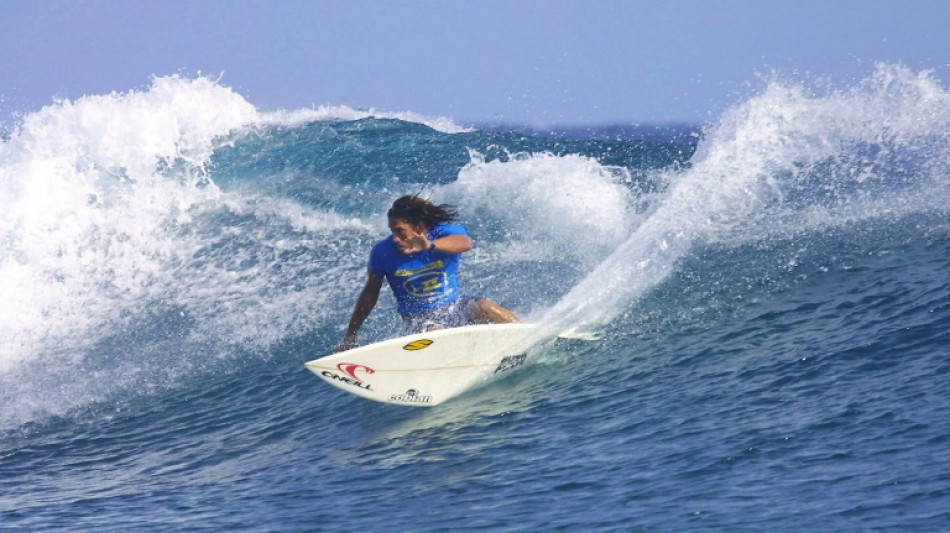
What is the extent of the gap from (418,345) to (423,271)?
587 mm

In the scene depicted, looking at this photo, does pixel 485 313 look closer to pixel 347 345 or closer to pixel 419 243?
pixel 419 243

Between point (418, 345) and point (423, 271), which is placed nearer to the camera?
point (418, 345)

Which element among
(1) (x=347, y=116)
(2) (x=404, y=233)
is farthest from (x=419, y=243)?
(1) (x=347, y=116)

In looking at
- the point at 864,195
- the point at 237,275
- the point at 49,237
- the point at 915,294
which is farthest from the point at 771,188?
the point at 49,237

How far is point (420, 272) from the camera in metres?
8.48

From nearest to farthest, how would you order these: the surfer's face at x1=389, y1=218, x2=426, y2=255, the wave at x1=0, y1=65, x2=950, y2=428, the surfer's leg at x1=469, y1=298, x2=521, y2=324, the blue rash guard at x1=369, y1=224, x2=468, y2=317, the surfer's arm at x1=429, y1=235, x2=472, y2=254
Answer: the surfer's face at x1=389, y1=218, x2=426, y2=255, the surfer's arm at x1=429, y1=235, x2=472, y2=254, the blue rash guard at x1=369, y1=224, x2=468, y2=317, the surfer's leg at x1=469, y1=298, x2=521, y2=324, the wave at x1=0, y1=65, x2=950, y2=428

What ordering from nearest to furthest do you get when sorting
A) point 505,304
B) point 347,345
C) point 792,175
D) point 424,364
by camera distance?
point 424,364 → point 347,345 → point 505,304 → point 792,175

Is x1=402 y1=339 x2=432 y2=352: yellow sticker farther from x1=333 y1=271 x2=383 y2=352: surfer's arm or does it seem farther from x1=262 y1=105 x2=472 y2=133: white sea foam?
x1=262 y1=105 x2=472 y2=133: white sea foam

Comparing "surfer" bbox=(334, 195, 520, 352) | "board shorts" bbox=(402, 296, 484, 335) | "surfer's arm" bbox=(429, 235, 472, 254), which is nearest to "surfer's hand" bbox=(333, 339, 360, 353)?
"surfer" bbox=(334, 195, 520, 352)

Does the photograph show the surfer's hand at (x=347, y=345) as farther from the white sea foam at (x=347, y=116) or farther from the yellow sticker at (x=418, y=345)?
the white sea foam at (x=347, y=116)

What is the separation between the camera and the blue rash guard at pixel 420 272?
8.41 metres

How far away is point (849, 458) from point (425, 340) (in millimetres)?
3483

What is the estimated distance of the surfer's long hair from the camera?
815 cm

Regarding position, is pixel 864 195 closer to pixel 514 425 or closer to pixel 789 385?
pixel 789 385
